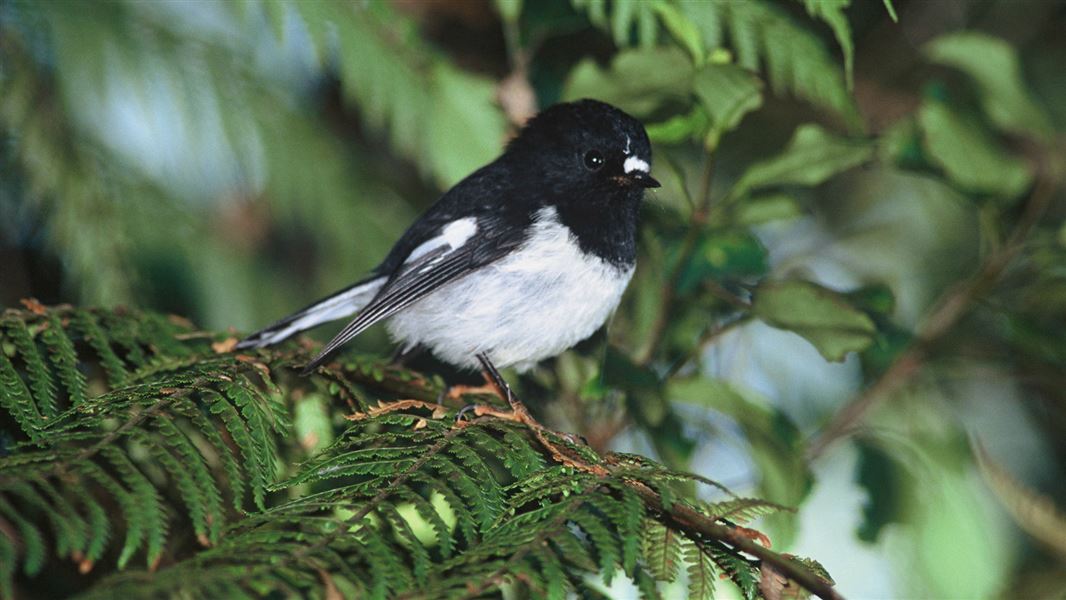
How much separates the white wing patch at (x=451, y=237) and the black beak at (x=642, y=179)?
459 mm

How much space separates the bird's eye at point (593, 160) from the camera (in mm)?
2754

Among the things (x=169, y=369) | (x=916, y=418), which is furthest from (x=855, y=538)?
(x=169, y=369)

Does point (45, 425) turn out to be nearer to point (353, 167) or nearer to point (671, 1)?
point (671, 1)

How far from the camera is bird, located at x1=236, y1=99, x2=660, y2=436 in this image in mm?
2592

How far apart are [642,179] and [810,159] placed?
496 millimetres

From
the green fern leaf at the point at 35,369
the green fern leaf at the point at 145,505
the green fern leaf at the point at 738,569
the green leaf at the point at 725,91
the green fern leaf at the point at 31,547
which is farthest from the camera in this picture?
the green leaf at the point at 725,91

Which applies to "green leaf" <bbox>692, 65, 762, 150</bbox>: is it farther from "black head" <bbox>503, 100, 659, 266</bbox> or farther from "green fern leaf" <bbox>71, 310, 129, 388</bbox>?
"green fern leaf" <bbox>71, 310, 129, 388</bbox>

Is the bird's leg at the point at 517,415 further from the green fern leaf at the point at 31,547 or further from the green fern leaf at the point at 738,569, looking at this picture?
the green fern leaf at the point at 31,547

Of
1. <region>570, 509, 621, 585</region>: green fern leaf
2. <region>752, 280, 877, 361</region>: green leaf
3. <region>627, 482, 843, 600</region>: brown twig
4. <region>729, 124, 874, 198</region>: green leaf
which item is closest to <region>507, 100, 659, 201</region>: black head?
<region>729, 124, 874, 198</region>: green leaf

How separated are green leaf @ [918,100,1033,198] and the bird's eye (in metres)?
0.84

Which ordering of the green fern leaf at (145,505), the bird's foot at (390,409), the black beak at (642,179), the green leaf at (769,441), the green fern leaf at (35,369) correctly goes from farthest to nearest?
the black beak at (642,179) < the green leaf at (769,441) < the bird's foot at (390,409) < the green fern leaf at (35,369) < the green fern leaf at (145,505)

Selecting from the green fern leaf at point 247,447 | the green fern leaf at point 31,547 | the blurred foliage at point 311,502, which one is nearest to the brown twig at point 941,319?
the blurred foliage at point 311,502

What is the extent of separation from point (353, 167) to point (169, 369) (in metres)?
1.68

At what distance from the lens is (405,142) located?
10.0ft
